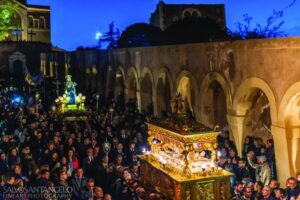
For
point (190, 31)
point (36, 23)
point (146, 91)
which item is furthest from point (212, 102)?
point (36, 23)

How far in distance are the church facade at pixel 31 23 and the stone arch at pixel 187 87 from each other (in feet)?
119

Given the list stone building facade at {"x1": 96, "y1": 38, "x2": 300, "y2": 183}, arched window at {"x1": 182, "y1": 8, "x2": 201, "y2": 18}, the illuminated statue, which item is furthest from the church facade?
the illuminated statue

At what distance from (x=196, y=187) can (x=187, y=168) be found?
430 millimetres

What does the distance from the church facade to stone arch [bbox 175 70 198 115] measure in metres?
36.3

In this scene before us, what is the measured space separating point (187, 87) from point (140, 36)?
17.9 m

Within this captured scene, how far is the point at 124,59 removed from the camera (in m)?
25.8

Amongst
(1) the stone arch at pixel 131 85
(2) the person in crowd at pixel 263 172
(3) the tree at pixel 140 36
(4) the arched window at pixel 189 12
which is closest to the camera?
(2) the person in crowd at pixel 263 172

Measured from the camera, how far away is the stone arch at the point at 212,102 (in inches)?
635

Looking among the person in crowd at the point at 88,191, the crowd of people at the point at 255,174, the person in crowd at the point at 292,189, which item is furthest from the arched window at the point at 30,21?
the person in crowd at the point at 292,189

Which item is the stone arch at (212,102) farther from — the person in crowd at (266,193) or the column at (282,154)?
the person in crowd at (266,193)

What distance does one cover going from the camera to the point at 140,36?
1439 inches

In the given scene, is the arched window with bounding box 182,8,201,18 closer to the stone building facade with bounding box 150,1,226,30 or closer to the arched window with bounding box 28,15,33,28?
the stone building facade with bounding box 150,1,226,30

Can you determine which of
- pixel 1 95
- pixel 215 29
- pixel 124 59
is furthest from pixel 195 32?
pixel 1 95

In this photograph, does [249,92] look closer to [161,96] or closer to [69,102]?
[69,102]
